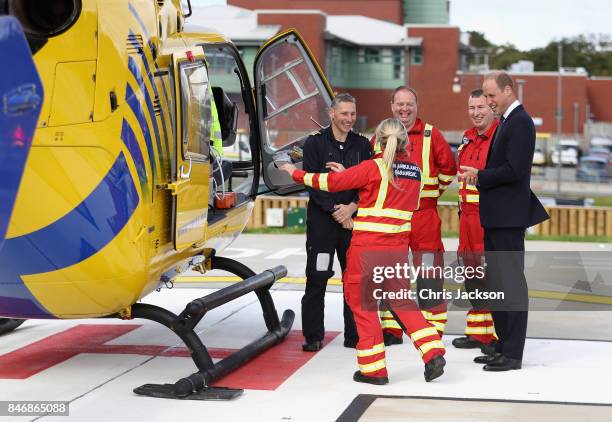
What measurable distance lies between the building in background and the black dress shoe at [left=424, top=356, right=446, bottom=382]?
182ft

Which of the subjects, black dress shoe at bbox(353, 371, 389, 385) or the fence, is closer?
black dress shoe at bbox(353, 371, 389, 385)

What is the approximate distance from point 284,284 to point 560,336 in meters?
3.71

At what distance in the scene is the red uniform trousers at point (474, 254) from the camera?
7.58 metres

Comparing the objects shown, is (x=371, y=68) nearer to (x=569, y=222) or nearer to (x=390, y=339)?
(x=569, y=222)

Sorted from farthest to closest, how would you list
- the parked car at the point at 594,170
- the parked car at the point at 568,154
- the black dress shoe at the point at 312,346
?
the parked car at the point at 568,154
the parked car at the point at 594,170
the black dress shoe at the point at 312,346

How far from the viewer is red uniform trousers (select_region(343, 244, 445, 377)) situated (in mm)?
6688

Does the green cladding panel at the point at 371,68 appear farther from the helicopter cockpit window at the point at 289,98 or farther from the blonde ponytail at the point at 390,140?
the blonde ponytail at the point at 390,140

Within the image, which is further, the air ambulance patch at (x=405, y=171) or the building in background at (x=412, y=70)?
the building in background at (x=412, y=70)

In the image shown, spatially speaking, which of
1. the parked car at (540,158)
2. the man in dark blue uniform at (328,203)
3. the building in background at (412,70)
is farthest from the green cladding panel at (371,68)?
the man in dark blue uniform at (328,203)

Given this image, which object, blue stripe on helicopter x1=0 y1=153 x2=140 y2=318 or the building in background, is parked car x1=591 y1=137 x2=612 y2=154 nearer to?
the building in background

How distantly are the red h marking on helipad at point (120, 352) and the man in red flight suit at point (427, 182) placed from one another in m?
0.86

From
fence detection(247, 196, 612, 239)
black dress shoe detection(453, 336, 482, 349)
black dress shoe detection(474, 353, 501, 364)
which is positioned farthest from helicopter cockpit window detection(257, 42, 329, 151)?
fence detection(247, 196, 612, 239)

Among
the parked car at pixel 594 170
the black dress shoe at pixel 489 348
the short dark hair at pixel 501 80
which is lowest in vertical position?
the parked car at pixel 594 170

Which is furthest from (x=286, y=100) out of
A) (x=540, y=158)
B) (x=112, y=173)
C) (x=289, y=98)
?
(x=540, y=158)
